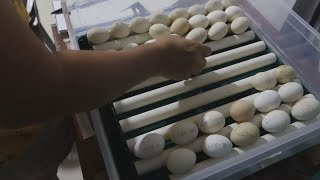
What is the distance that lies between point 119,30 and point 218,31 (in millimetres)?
215

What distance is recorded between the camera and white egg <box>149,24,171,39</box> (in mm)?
696

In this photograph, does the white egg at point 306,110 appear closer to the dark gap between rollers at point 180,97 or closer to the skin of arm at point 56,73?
the dark gap between rollers at point 180,97

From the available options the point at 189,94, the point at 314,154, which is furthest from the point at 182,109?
the point at 314,154

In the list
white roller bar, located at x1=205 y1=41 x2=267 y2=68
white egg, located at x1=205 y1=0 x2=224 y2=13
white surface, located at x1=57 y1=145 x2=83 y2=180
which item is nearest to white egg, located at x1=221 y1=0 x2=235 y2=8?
white egg, located at x1=205 y1=0 x2=224 y2=13

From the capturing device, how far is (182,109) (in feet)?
1.98

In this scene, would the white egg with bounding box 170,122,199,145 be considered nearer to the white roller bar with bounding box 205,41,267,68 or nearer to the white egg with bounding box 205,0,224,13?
the white roller bar with bounding box 205,41,267,68

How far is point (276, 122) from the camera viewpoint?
56 cm

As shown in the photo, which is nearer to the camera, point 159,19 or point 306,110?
point 306,110

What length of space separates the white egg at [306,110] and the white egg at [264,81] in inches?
2.7

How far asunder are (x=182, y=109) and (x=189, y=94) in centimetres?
4

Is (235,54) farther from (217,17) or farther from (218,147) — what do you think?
(218,147)

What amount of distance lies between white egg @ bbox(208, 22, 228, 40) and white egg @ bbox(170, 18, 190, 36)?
53mm

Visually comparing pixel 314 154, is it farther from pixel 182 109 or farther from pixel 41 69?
pixel 41 69

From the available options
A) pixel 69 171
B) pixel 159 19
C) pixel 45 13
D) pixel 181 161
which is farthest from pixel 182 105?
pixel 45 13
